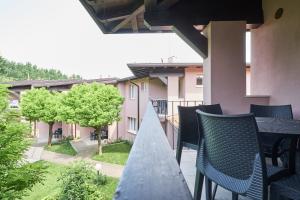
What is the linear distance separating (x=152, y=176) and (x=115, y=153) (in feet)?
48.0

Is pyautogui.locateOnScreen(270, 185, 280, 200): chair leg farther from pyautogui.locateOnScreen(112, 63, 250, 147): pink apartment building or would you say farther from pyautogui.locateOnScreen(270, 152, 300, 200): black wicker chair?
pyautogui.locateOnScreen(112, 63, 250, 147): pink apartment building

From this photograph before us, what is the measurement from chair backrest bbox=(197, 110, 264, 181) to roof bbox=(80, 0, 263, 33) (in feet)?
9.17

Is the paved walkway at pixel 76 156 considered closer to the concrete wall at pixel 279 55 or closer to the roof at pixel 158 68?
the roof at pixel 158 68

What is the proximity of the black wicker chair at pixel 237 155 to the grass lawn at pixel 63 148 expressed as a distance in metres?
15.2

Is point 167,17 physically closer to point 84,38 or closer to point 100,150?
point 100,150

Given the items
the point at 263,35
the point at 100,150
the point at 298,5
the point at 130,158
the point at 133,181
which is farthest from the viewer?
the point at 100,150

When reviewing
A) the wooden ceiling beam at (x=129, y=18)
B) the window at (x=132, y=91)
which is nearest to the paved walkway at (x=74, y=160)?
the window at (x=132, y=91)

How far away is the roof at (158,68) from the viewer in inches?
501

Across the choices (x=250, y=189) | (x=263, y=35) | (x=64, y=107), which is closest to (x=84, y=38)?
(x=64, y=107)

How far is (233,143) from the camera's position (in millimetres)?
1312

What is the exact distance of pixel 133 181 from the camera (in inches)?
Result: 22.6

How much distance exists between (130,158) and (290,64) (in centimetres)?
373

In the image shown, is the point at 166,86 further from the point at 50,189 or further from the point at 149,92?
the point at 50,189

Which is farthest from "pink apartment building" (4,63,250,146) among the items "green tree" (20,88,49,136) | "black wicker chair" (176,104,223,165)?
"black wicker chair" (176,104,223,165)
